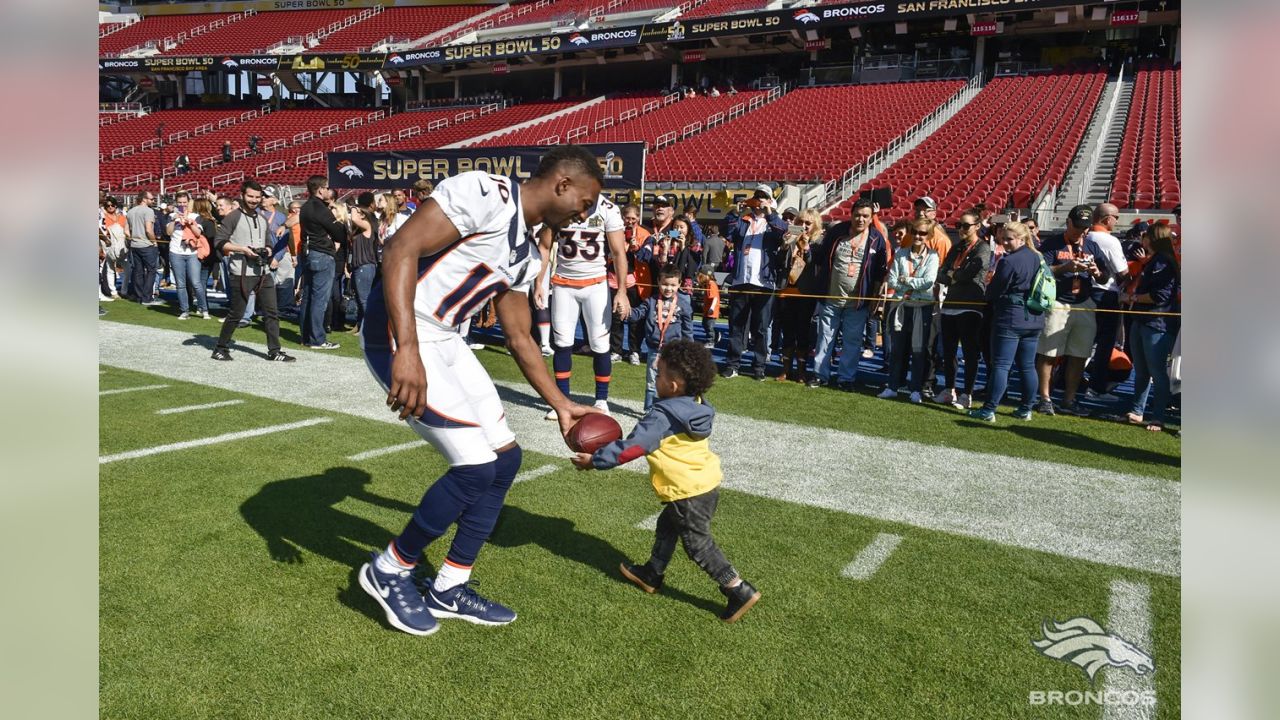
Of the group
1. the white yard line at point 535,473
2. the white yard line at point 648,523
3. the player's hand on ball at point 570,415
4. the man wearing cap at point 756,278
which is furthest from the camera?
the man wearing cap at point 756,278

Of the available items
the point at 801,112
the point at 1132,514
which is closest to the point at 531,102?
the point at 801,112

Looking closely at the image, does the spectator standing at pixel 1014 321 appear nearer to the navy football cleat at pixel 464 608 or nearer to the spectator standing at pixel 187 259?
the navy football cleat at pixel 464 608

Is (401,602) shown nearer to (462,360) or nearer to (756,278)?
(462,360)

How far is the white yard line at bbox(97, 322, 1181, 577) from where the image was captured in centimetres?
447

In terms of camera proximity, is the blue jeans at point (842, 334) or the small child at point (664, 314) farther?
the blue jeans at point (842, 334)

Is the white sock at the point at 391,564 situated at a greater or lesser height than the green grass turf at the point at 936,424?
greater

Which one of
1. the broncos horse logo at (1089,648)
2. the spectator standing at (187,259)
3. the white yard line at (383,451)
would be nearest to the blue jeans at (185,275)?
the spectator standing at (187,259)

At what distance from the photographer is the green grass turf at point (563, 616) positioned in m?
2.78

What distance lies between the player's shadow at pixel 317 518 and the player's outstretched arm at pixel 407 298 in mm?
1432

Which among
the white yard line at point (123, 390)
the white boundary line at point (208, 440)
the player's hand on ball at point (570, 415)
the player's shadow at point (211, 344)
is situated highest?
the player's hand on ball at point (570, 415)

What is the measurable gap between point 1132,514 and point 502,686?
3842 millimetres

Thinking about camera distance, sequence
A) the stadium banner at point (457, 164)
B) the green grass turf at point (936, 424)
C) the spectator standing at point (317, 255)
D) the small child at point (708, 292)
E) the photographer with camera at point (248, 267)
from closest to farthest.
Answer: the green grass turf at point (936, 424), the photographer with camera at point (248, 267), the spectator standing at point (317, 255), the small child at point (708, 292), the stadium banner at point (457, 164)
